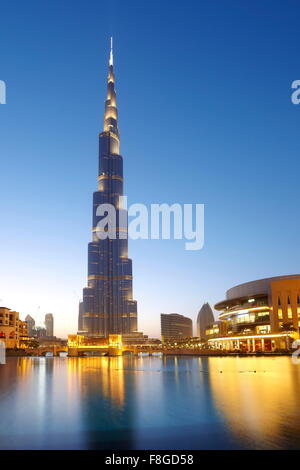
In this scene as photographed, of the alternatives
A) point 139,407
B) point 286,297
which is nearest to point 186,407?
point 139,407

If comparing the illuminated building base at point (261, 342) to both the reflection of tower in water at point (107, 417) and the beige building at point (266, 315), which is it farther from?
the reflection of tower in water at point (107, 417)

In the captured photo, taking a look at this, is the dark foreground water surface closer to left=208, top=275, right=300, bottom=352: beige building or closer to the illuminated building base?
the illuminated building base

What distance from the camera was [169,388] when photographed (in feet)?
213

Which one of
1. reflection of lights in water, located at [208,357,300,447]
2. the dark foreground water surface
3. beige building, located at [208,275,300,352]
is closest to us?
the dark foreground water surface

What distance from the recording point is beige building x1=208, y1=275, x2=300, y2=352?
153 meters

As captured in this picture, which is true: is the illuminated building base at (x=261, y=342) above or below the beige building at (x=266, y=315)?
below

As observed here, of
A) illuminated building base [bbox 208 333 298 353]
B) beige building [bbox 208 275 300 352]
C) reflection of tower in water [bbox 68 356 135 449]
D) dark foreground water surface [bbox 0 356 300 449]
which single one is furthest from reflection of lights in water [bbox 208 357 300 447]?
beige building [bbox 208 275 300 352]

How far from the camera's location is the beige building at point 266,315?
153 metres

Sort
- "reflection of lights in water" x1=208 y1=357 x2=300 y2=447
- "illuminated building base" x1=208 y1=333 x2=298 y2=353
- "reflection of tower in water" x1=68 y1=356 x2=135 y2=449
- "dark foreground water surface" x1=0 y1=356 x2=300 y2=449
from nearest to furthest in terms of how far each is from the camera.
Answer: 1. "dark foreground water surface" x1=0 y1=356 x2=300 y2=449
2. "reflection of tower in water" x1=68 y1=356 x2=135 y2=449
3. "reflection of lights in water" x1=208 y1=357 x2=300 y2=447
4. "illuminated building base" x1=208 y1=333 x2=298 y2=353

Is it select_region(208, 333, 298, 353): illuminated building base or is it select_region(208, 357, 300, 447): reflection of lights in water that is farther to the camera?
select_region(208, 333, 298, 353): illuminated building base

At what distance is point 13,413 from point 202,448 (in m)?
24.0

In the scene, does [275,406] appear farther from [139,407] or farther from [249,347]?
→ [249,347]

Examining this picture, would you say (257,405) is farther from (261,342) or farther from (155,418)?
(261,342)

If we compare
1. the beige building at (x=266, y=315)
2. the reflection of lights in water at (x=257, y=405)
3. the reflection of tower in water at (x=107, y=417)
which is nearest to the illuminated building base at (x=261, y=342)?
the beige building at (x=266, y=315)
